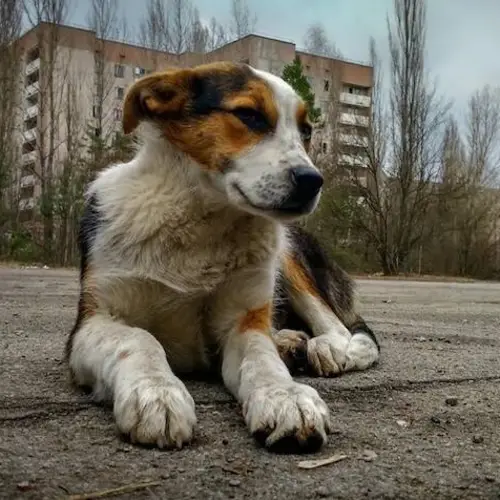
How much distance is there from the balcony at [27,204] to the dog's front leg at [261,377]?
22.6 m

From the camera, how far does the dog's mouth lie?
243 cm

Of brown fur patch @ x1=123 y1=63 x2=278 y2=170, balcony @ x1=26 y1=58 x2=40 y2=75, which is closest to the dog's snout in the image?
brown fur patch @ x1=123 y1=63 x2=278 y2=170

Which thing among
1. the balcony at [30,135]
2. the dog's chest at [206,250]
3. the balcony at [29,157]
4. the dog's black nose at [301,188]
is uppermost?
the balcony at [30,135]

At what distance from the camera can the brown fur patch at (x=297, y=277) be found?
353 centimetres

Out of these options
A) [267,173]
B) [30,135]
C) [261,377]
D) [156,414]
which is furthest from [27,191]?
[156,414]

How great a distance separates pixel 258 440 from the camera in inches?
69.0

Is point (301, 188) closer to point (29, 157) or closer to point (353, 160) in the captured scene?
point (353, 160)

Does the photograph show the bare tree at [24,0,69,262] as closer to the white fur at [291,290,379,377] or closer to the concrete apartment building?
the concrete apartment building

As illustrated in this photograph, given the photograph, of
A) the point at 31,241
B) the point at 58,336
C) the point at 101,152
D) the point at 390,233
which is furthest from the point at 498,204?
the point at 58,336

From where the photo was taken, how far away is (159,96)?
285 centimetres

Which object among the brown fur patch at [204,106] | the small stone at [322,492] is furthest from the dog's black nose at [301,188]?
the small stone at [322,492]

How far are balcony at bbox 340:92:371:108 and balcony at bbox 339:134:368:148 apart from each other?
3046 millimetres

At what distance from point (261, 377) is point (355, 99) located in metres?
30.2

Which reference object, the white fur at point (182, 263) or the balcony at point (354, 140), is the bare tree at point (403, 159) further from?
the white fur at point (182, 263)
